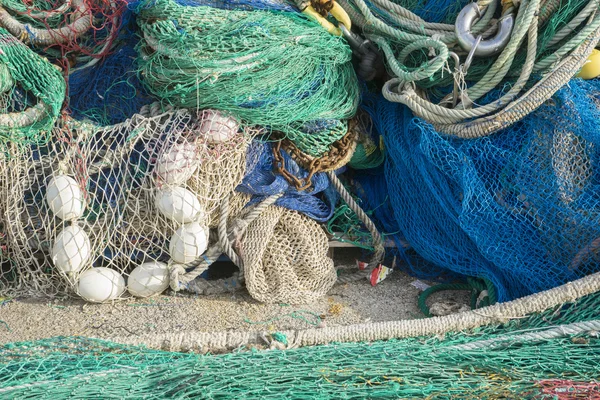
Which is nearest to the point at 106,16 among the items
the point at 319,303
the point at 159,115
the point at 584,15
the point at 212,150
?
the point at 159,115

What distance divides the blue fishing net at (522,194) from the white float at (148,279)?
1153 millimetres

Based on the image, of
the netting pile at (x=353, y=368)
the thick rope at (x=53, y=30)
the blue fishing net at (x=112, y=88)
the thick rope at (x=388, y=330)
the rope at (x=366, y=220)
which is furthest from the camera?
the rope at (x=366, y=220)

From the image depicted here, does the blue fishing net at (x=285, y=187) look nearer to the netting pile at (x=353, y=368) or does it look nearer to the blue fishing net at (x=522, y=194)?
the blue fishing net at (x=522, y=194)

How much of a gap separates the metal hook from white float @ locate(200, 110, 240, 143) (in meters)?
1.04

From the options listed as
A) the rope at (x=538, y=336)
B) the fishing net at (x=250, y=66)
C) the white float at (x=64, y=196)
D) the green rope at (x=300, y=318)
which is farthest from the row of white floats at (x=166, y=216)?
the rope at (x=538, y=336)

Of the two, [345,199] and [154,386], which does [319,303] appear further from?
[154,386]

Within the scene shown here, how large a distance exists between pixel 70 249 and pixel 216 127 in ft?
2.47

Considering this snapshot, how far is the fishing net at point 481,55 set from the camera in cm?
282

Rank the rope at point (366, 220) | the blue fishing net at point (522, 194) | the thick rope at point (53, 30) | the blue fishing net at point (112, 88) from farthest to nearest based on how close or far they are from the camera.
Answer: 1. the rope at point (366, 220)
2. the blue fishing net at point (112, 88)
3. the thick rope at point (53, 30)
4. the blue fishing net at point (522, 194)

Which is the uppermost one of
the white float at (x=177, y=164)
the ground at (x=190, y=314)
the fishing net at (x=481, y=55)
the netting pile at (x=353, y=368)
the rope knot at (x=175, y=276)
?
the fishing net at (x=481, y=55)

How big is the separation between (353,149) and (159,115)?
876 mm

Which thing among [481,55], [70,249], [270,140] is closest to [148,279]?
[70,249]

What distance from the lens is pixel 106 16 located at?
10.0ft

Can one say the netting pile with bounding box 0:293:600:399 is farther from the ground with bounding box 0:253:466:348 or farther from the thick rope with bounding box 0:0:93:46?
the thick rope with bounding box 0:0:93:46
